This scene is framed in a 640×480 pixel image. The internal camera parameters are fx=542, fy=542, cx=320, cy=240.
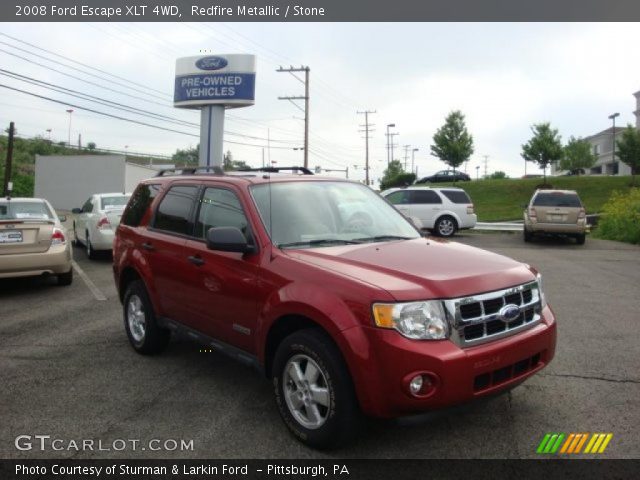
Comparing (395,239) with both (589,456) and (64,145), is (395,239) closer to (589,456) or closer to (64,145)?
(589,456)

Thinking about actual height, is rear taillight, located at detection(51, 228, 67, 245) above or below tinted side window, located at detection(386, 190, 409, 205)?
below

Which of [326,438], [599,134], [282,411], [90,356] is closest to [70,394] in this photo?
[90,356]

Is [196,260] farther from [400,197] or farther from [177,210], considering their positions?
[400,197]

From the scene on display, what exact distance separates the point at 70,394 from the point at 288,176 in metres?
2.55

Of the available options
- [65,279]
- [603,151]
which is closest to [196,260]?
[65,279]

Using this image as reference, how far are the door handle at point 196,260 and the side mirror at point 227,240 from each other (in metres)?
0.59

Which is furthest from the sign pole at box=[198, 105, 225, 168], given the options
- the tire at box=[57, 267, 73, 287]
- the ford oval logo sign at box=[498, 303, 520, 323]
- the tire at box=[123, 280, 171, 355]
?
the ford oval logo sign at box=[498, 303, 520, 323]

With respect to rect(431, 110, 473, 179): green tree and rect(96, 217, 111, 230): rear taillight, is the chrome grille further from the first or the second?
rect(431, 110, 473, 179): green tree

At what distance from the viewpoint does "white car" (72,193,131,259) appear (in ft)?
39.9

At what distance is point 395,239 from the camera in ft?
14.2

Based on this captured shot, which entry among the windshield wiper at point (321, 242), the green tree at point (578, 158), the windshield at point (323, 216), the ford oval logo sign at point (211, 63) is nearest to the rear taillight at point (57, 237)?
the windshield at point (323, 216)

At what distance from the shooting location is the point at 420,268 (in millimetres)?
3443

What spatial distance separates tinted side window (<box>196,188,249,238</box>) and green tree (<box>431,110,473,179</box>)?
46451mm

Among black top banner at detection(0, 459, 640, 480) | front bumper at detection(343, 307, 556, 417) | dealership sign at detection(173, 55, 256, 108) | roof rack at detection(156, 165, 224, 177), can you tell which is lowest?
black top banner at detection(0, 459, 640, 480)
